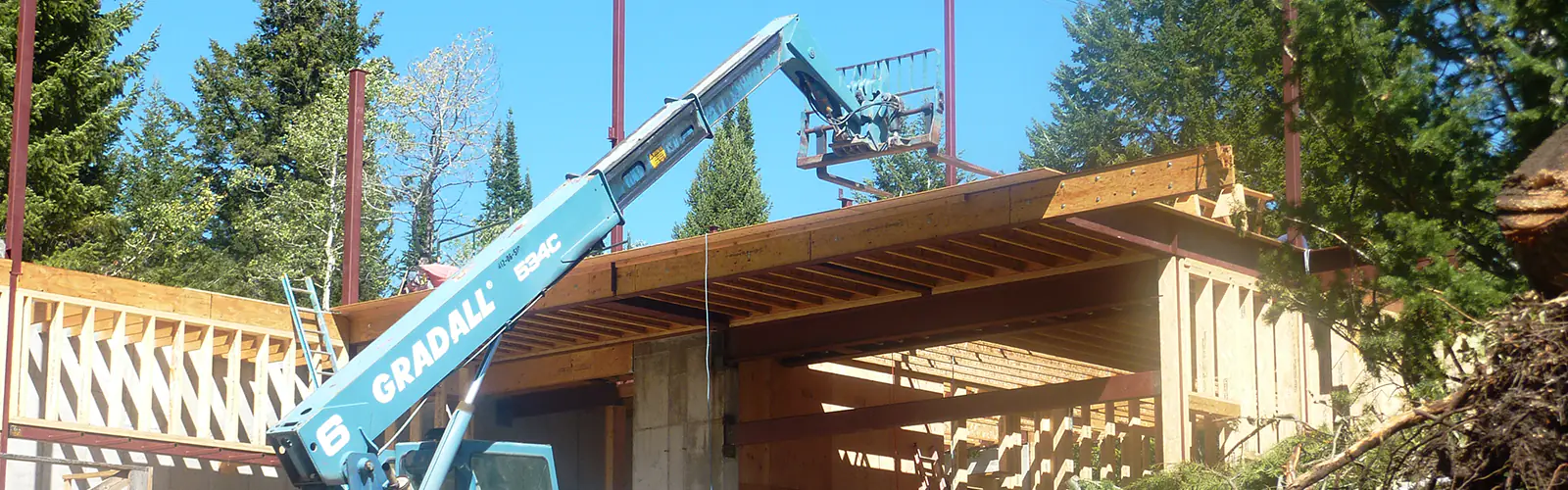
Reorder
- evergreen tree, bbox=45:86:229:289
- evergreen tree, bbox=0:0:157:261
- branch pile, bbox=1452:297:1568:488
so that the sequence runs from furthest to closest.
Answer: evergreen tree, bbox=45:86:229:289 → evergreen tree, bbox=0:0:157:261 → branch pile, bbox=1452:297:1568:488

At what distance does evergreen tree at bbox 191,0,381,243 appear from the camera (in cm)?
4306

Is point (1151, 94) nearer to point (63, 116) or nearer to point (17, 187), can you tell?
point (63, 116)

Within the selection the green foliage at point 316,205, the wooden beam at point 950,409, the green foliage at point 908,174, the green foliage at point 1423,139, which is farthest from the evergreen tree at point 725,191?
the green foliage at point 1423,139

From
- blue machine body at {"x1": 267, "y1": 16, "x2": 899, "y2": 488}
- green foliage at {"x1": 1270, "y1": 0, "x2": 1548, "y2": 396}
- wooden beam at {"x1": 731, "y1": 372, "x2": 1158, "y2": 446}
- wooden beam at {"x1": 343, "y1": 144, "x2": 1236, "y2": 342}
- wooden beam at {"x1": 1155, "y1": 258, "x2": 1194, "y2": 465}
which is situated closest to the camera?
green foliage at {"x1": 1270, "y1": 0, "x2": 1548, "y2": 396}

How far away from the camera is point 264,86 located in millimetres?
43938

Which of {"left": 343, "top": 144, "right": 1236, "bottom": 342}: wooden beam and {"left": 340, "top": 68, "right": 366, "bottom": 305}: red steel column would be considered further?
{"left": 340, "top": 68, "right": 366, "bottom": 305}: red steel column

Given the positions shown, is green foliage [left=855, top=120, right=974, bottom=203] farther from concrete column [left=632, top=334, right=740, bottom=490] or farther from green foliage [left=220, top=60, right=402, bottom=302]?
concrete column [left=632, top=334, right=740, bottom=490]

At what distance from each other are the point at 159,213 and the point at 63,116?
637 cm

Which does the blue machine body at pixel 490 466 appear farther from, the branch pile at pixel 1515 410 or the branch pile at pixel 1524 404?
the branch pile at pixel 1524 404

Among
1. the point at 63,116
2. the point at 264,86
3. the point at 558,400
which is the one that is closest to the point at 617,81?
the point at 558,400

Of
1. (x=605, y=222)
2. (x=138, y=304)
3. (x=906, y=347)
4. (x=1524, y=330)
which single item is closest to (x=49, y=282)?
(x=138, y=304)

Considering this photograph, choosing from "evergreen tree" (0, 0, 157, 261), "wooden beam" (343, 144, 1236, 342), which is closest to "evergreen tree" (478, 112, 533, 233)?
"evergreen tree" (0, 0, 157, 261)

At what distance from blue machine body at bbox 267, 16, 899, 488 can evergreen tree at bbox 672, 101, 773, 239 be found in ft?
119

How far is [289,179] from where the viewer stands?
41.0 metres
